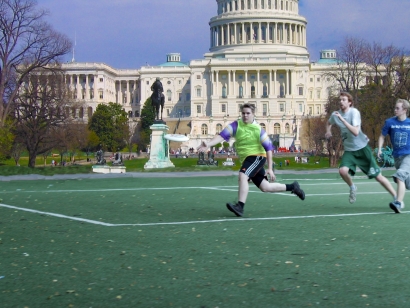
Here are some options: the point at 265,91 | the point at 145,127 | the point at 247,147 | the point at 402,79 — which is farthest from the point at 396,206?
the point at 265,91

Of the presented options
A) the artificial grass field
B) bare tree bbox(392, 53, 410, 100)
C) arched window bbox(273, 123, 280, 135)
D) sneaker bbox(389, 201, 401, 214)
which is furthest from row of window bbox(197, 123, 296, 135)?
sneaker bbox(389, 201, 401, 214)

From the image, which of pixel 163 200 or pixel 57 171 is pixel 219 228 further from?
pixel 57 171

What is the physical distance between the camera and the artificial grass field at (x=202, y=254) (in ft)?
22.1

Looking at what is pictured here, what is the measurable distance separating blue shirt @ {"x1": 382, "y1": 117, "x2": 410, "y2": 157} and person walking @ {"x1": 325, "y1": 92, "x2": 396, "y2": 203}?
408mm

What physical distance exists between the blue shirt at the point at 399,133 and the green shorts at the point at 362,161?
16.8 inches

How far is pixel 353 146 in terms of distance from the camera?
13.1m

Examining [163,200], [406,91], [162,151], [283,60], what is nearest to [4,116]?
[162,151]

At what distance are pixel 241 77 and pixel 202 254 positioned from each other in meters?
144

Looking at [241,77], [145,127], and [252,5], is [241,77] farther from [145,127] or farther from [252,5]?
[145,127]

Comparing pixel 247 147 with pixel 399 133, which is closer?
pixel 247 147

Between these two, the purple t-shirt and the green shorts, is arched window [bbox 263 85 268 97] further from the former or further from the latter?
the purple t-shirt

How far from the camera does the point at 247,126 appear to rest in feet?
40.7

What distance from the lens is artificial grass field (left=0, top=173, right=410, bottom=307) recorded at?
6742mm

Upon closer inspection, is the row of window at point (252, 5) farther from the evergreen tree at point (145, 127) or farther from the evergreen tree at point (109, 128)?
the evergreen tree at point (109, 128)
